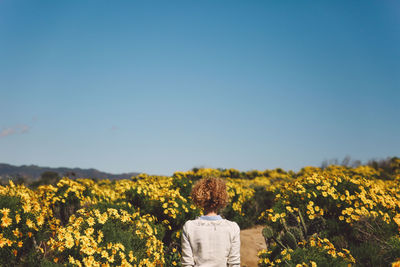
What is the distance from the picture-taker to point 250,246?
8.78 meters

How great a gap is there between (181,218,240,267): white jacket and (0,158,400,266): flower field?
1279 millimetres

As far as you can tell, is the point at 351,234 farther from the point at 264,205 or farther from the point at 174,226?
the point at 264,205

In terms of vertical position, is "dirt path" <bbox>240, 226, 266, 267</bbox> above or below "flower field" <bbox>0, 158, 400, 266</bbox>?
below

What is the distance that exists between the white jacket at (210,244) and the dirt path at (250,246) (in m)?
4.90

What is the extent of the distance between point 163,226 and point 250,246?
10.4 feet

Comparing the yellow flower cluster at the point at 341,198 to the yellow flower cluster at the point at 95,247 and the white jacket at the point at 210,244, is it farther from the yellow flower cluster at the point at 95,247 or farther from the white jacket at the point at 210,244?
the white jacket at the point at 210,244

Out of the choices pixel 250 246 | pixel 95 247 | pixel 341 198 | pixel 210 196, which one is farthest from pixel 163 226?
pixel 210 196

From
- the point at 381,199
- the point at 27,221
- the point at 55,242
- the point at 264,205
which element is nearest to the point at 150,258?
the point at 55,242

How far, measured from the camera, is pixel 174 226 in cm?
680

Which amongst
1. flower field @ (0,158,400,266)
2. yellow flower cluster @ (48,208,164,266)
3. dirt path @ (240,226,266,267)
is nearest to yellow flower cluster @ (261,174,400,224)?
flower field @ (0,158,400,266)

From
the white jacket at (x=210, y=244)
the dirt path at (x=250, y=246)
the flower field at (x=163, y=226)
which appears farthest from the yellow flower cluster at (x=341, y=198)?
the white jacket at (x=210, y=244)

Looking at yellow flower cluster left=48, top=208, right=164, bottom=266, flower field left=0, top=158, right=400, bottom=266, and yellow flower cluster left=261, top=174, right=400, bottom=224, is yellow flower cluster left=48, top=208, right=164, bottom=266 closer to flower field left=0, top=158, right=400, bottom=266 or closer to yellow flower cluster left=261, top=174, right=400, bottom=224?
flower field left=0, top=158, right=400, bottom=266

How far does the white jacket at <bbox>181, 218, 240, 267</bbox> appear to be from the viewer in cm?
318

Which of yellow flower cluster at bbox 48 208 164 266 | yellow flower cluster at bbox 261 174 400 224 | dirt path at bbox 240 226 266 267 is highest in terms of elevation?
yellow flower cluster at bbox 261 174 400 224
